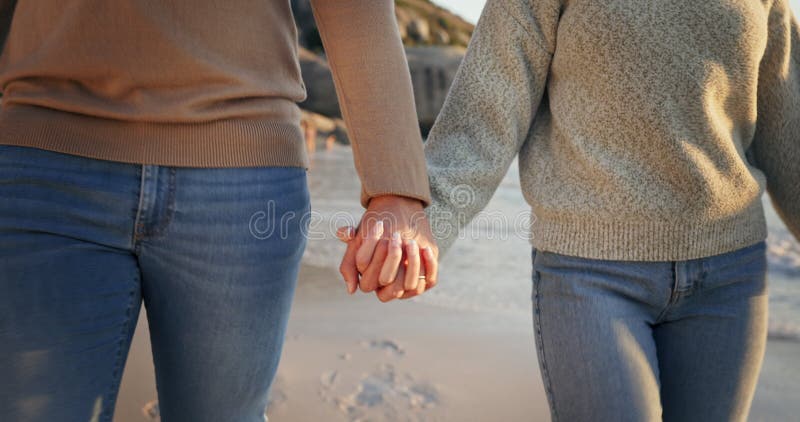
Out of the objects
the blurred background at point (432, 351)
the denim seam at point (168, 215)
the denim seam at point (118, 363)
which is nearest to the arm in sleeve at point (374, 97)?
the denim seam at point (168, 215)

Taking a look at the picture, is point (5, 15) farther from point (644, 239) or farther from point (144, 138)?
point (644, 239)

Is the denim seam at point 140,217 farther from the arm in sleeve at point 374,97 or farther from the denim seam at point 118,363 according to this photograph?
the arm in sleeve at point 374,97

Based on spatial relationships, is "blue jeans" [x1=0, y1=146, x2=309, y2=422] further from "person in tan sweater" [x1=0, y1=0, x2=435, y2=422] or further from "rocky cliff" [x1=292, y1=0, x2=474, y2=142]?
"rocky cliff" [x1=292, y1=0, x2=474, y2=142]

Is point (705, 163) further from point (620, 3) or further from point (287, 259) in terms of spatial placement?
point (287, 259)

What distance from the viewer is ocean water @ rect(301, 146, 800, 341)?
4090 millimetres

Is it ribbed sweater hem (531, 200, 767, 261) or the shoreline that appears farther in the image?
the shoreline

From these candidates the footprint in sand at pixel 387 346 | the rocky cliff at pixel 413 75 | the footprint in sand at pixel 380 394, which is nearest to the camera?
the footprint in sand at pixel 380 394

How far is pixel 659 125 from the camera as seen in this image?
129cm

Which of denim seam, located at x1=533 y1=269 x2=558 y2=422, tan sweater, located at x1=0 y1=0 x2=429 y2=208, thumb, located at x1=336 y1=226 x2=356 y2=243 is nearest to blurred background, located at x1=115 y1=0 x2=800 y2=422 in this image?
denim seam, located at x1=533 y1=269 x2=558 y2=422

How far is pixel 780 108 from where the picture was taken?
1.48 m

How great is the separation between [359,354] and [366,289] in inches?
77.6

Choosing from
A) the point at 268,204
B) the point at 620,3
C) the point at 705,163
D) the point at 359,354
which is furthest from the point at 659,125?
the point at 359,354

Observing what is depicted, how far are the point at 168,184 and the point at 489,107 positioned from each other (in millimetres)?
650

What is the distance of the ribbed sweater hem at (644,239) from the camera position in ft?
4.26
